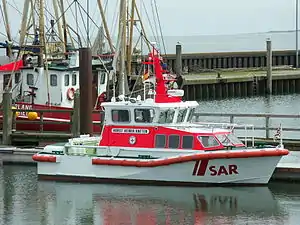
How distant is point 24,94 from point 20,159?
4.80m

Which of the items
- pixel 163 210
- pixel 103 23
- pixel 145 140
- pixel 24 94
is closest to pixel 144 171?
pixel 145 140

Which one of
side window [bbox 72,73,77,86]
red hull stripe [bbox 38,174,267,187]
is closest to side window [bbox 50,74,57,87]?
side window [bbox 72,73,77,86]

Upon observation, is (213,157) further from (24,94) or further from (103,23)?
(103,23)

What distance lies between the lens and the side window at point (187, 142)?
2209 cm

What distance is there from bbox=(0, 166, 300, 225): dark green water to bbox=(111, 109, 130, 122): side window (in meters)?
1.88

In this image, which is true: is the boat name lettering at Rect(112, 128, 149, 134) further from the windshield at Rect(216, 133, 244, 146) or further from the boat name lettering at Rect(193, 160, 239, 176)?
the windshield at Rect(216, 133, 244, 146)

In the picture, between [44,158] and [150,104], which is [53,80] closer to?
[44,158]

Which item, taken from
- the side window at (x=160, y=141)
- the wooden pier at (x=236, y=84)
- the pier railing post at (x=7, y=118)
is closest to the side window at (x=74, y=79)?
the pier railing post at (x=7, y=118)

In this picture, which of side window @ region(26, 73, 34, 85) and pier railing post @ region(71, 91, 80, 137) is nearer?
pier railing post @ region(71, 91, 80, 137)

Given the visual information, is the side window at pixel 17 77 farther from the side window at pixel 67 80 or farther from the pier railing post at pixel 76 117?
the pier railing post at pixel 76 117

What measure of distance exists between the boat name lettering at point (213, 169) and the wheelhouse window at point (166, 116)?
4.75ft

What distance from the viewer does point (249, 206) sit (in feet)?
68.6

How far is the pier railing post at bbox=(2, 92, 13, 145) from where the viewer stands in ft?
87.3

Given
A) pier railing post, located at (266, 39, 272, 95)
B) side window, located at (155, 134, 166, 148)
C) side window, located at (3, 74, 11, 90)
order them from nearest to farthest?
side window, located at (155, 134, 166, 148) → side window, located at (3, 74, 11, 90) → pier railing post, located at (266, 39, 272, 95)
